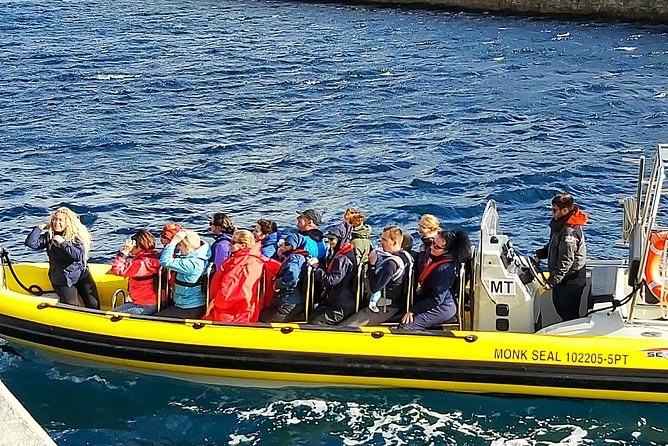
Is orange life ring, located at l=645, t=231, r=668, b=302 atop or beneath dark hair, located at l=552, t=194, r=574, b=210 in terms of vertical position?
beneath

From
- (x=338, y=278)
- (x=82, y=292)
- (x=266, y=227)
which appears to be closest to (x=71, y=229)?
(x=82, y=292)

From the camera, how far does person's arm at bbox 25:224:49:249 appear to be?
1017 cm

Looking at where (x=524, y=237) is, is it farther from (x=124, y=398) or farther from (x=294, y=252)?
(x=124, y=398)

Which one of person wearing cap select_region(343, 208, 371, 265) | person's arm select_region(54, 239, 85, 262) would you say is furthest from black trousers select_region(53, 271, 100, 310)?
person wearing cap select_region(343, 208, 371, 265)

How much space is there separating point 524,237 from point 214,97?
1010 cm

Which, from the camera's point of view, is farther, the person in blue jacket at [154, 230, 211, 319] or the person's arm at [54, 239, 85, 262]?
the person's arm at [54, 239, 85, 262]

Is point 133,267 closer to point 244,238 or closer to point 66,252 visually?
point 66,252

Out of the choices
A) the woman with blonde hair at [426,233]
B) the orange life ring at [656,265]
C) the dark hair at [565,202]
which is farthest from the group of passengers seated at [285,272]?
the orange life ring at [656,265]

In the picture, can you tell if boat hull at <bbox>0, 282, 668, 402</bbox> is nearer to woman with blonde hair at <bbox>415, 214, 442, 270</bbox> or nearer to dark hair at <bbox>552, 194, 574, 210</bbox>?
woman with blonde hair at <bbox>415, 214, 442, 270</bbox>

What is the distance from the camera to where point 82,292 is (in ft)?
34.6

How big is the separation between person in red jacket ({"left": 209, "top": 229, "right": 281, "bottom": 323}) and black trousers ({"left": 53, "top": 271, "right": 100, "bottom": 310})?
1363mm

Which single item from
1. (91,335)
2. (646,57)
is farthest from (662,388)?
(646,57)

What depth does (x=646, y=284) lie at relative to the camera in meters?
9.20

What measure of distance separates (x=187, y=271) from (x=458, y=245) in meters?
2.49
